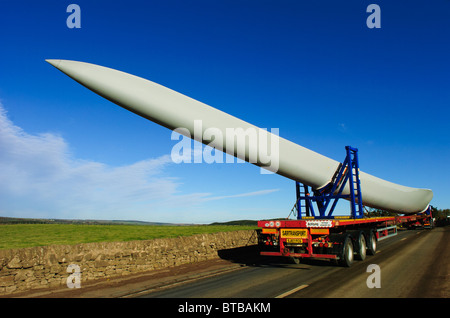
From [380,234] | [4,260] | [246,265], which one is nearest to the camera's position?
[4,260]

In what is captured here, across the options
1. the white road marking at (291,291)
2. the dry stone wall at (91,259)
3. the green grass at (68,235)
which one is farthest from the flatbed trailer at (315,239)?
the green grass at (68,235)

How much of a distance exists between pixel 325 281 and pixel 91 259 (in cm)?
668

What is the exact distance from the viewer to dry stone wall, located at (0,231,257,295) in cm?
756

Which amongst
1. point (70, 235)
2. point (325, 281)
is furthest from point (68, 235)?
point (325, 281)

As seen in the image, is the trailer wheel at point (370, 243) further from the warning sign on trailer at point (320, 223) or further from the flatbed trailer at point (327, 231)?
the warning sign on trailer at point (320, 223)

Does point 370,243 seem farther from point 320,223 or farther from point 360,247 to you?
→ point 320,223

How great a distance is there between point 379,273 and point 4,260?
9.97 m

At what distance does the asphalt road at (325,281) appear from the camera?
22.6ft

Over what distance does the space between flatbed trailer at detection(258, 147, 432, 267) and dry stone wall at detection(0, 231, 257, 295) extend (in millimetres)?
3190

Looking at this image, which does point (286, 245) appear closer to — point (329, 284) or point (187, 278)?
point (329, 284)

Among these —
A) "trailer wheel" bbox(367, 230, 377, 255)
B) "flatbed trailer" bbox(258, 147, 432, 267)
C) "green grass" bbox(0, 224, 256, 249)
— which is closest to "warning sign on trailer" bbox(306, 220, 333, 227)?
"flatbed trailer" bbox(258, 147, 432, 267)

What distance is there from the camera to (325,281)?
806cm

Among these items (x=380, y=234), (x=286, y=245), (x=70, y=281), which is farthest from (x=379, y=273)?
(x=70, y=281)

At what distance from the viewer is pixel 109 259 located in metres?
9.48
